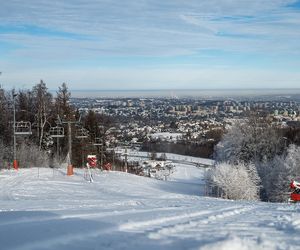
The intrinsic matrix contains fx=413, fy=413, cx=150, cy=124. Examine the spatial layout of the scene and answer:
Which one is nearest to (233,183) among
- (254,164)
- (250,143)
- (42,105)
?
(254,164)

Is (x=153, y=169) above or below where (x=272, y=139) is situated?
below

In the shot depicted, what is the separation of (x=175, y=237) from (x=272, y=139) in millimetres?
45917

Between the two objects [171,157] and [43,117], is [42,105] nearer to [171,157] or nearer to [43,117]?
[43,117]

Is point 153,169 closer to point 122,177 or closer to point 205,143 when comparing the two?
point 205,143

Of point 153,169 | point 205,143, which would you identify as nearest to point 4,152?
point 153,169

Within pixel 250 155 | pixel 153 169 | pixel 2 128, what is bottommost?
pixel 153 169

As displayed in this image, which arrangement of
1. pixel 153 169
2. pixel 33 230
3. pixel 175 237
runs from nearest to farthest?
1. pixel 175 237
2. pixel 33 230
3. pixel 153 169

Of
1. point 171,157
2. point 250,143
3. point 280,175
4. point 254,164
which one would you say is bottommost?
point 171,157

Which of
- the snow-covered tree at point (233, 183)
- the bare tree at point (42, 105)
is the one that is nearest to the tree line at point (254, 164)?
the snow-covered tree at point (233, 183)

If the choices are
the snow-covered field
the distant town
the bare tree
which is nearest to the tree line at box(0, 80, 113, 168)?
the bare tree

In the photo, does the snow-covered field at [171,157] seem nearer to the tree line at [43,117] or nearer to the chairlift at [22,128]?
the tree line at [43,117]

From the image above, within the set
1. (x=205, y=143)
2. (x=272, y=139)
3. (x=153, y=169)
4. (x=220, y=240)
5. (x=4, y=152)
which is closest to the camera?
(x=220, y=240)

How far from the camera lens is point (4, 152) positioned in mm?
33000

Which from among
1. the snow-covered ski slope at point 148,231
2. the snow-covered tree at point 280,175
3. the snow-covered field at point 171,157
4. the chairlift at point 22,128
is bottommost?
the snow-covered field at point 171,157
